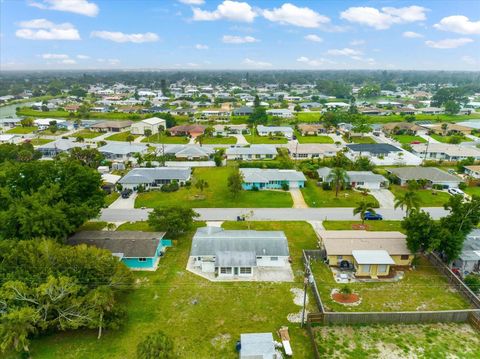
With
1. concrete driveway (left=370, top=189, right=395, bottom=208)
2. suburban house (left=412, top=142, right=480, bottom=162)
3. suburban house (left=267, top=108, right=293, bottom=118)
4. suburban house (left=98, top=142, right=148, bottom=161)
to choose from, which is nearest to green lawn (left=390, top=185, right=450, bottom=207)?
concrete driveway (left=370, top=189, right=395, bottom=208)

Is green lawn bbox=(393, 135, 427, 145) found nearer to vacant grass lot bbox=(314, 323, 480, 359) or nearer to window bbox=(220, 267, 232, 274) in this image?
vacant grass lot bbox=(314, 323, 480, 359)

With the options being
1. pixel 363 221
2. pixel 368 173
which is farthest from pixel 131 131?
pixel 363 221

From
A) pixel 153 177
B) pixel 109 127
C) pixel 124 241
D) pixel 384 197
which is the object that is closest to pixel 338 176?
pixel 384 197

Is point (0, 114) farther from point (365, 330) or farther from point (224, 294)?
point (365, 330)

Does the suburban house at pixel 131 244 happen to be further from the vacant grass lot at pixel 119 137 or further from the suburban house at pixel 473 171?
the vacant grass lot at pixel 119 137

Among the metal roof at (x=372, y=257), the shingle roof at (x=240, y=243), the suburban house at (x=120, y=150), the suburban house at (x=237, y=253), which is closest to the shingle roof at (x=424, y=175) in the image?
the metal roof at (x=372, y=257)

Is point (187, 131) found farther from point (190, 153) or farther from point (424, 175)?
point (424, 175)
